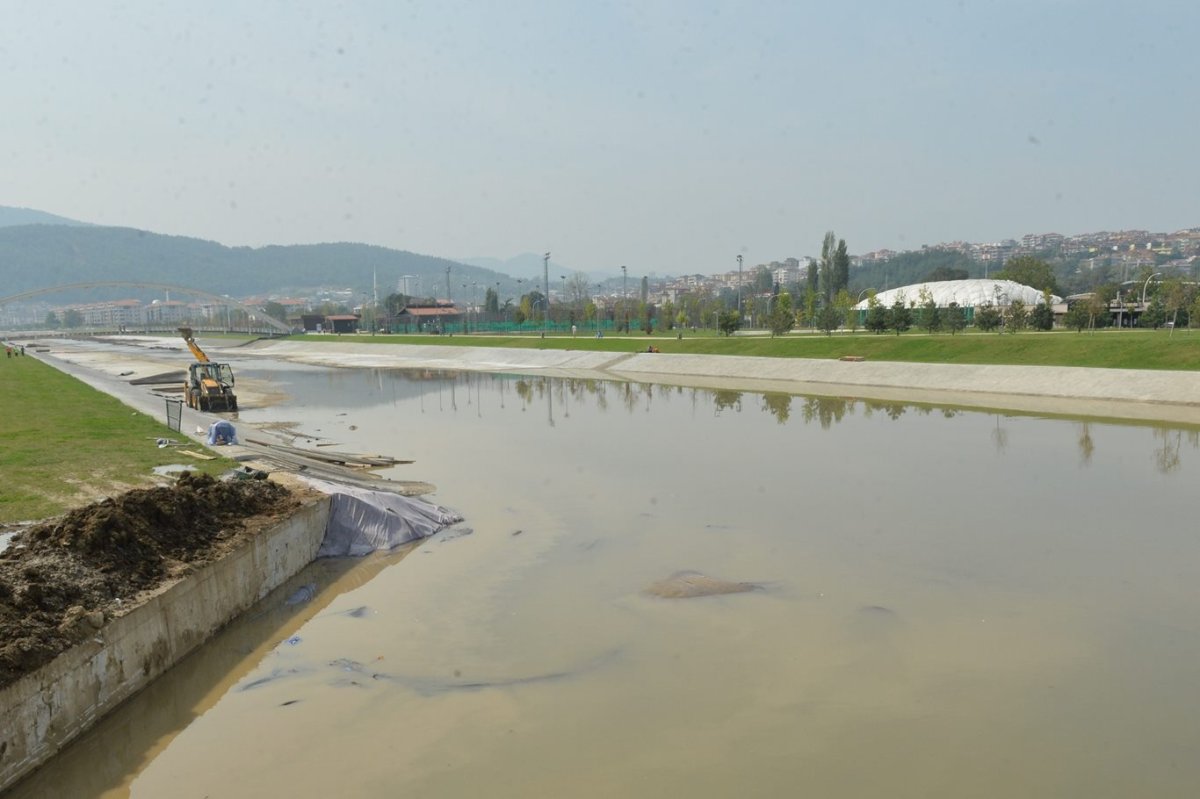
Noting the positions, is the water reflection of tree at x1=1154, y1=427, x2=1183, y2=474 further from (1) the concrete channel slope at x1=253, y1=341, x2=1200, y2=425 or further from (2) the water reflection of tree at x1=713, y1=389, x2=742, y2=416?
(2) the water reflection of tree at x1=713, y1=389, x2=742, y2=416

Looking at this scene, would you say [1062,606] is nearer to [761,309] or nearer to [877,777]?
[877,777]

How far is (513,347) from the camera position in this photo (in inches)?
3302

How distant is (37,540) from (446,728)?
6.57 meters

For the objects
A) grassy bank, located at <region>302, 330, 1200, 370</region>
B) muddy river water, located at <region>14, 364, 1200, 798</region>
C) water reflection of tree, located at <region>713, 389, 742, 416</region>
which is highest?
grassy bank, located at <region>302, 330, 1200, 370</region>

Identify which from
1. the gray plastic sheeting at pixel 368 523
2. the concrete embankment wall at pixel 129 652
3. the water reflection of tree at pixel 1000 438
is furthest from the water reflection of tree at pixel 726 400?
the concrete embankment wall at pixel 129 652

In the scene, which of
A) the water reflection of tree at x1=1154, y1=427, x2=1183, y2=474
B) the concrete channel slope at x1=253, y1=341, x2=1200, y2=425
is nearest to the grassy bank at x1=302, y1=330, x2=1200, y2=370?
the concrete channel slope at x1=253, y1=341, x2=1200, y2=425

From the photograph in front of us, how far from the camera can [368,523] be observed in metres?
16.6

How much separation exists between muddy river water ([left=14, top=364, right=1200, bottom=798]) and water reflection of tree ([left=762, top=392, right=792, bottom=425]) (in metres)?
14.4

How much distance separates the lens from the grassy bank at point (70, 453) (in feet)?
52.4

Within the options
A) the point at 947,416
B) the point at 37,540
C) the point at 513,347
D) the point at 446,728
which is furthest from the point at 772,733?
the point at 513,347

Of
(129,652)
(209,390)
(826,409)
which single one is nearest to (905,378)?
(826,409)

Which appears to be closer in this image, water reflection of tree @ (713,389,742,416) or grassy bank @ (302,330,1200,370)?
water reflection of tree @ (713,389,742,416)

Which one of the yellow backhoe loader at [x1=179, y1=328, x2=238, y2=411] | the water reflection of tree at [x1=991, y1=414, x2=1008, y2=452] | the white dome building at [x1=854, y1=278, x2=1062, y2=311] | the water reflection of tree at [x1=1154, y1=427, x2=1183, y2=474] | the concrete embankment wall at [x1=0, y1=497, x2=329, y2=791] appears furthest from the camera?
the white dome building at [x1=854, y1=278, x2=1062, y2=311]

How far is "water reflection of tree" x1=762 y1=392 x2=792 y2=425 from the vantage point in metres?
36.5
